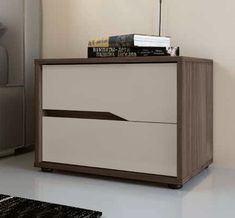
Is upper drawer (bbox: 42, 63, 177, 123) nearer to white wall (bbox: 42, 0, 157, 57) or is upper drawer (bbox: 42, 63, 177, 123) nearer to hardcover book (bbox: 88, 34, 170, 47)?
hardcover book (bbox: 88, 34, 170, 47)

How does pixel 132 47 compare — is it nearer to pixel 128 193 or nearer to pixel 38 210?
pixel 128 193

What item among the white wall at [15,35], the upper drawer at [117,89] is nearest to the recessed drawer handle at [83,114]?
the upper drawer at [117,89]

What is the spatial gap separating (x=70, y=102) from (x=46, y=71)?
0.63ft

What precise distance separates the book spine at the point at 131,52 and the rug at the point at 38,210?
75 cm

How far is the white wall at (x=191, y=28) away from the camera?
218 cm

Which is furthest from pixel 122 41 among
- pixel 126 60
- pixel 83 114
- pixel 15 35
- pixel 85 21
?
pixel 15 35

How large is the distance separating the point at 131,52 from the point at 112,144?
16.1 inches

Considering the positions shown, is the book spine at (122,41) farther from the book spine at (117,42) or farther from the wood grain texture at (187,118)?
the wood grain texture at (187,118)

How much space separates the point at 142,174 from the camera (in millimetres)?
1888

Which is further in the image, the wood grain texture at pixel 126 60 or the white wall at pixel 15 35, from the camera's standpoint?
the white wall at pixel 15 35

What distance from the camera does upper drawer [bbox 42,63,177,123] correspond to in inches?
71.8

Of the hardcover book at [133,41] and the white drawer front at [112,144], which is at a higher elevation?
the hardcover book at [133,41]

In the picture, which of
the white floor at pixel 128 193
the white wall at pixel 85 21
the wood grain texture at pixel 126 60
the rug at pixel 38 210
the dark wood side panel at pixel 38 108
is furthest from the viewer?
the white wall at pixel 85 21

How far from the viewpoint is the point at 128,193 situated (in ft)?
5.81
